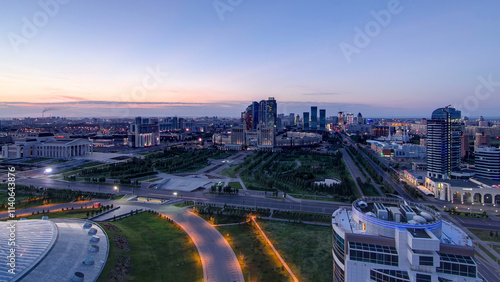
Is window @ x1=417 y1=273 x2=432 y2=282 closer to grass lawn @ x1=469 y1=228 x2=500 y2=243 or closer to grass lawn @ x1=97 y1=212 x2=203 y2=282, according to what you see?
grass lawn @ x1=97 y1=212 x2=203 y2=282

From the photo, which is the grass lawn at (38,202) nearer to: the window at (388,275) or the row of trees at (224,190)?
the row of trees at (224,190)

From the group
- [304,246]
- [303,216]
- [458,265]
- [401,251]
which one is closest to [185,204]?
[303,216]

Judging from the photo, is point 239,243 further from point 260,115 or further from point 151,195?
point 260,115

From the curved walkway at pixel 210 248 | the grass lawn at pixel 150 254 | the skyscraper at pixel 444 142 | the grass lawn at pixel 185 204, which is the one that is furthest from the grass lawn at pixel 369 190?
the grass lawn at pixel 150 254

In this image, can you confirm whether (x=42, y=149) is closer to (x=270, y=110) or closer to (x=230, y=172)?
(x=230, y=172)

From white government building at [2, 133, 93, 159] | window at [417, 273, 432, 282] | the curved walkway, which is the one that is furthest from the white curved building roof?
white government building at [2, 133, 93, 159]
